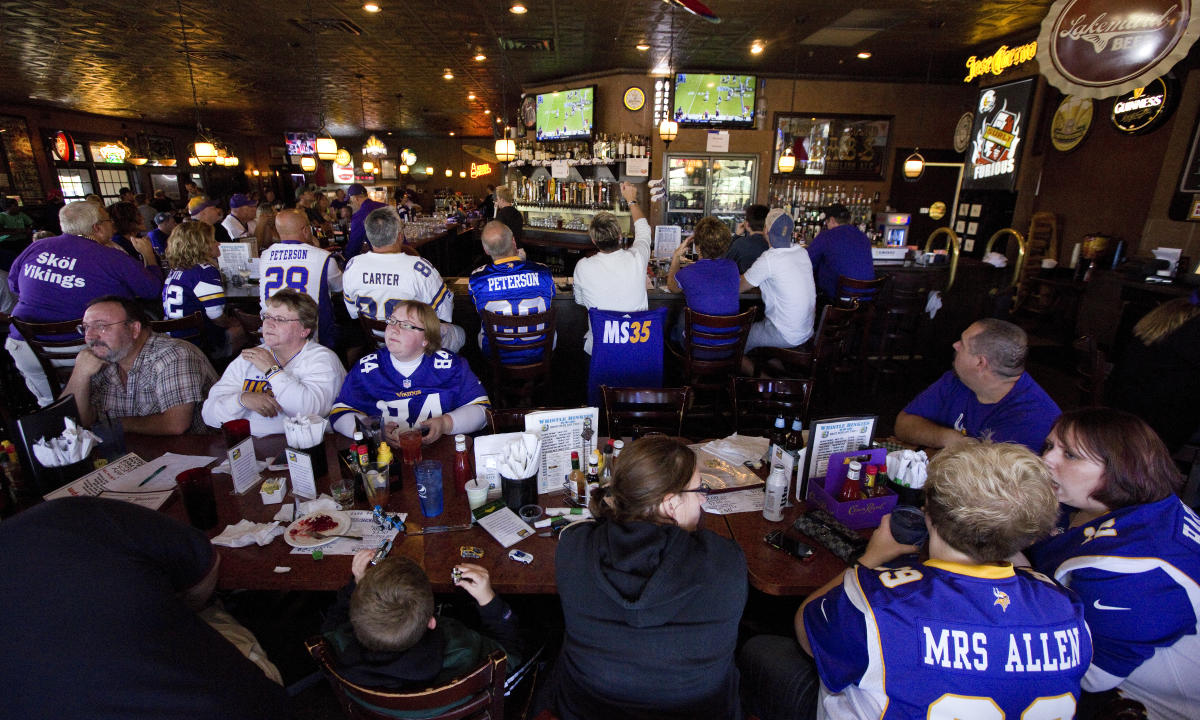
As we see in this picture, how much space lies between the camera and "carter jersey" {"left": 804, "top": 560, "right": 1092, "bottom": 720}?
47.7 inches

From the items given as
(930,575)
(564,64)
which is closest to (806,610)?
(930,575)

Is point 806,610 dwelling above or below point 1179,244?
below

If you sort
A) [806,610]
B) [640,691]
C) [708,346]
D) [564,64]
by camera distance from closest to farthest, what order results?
[640,691]
[806,610]
[708,346]
[564,64]

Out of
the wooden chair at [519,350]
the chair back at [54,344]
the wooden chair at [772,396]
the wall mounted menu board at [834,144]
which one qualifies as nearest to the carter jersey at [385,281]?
the wooden chair at [519,350]

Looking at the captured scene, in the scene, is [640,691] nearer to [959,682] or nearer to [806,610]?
[806,610]

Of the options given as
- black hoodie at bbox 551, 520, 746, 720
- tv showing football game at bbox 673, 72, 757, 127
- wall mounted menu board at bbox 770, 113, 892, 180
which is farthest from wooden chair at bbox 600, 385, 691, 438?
wall mounted menu board at bbox 770, 113, 892, 180

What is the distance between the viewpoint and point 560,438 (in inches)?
86.6

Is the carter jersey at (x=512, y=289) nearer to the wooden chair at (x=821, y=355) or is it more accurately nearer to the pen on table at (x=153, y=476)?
the wooden chair at (x=821, y=355)

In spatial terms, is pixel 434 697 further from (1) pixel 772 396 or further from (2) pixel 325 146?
(2) pixel 325 146

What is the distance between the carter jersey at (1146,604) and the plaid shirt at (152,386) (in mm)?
3396

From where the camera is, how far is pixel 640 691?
1.35 metres

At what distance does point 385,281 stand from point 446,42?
17.0 feet

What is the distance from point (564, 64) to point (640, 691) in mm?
9467

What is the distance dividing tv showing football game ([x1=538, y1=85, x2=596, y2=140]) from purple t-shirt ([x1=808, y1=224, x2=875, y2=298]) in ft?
18.8
